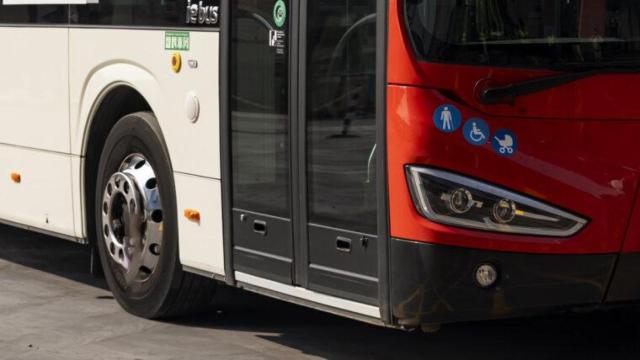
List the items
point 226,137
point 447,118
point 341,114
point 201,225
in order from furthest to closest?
point 201,225 < point 226,137 < point 341,114 < point 447,118

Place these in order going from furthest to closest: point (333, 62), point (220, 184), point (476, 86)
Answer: point (220, 184) → point (333, 62) → point (476, 86)

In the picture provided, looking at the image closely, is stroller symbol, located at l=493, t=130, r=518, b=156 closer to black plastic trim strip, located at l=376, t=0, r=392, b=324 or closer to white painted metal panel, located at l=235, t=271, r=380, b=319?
black plastic trim strip, located at l=376, t=0, r=392, b=324

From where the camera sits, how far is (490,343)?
301 inches

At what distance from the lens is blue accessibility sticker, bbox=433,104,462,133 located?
6.01 meters

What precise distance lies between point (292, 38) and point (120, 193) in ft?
6.39

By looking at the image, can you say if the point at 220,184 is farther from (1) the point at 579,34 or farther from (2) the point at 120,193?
(1) the point at 579,34

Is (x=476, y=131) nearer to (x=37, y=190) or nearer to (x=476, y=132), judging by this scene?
(x=476, y=132)

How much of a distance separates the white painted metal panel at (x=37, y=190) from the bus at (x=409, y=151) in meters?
1.32

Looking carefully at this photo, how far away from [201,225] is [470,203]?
195 cm

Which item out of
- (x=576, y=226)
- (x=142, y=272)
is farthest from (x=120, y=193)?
(x=576, y=226)

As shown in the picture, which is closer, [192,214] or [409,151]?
[409,151]

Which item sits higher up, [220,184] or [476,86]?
[476,86]

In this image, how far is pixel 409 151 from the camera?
604cm

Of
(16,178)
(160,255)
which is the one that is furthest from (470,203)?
(16,178)
